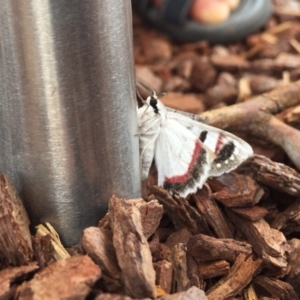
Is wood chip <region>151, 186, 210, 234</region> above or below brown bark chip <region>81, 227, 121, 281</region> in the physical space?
below

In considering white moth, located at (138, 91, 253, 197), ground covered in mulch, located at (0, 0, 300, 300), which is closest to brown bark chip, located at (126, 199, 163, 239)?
ground covered in mulch, located at (0, 0, 300, 300)

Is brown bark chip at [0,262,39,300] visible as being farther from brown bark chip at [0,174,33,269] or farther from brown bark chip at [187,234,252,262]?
brown bark chip at [187,234,252,262]

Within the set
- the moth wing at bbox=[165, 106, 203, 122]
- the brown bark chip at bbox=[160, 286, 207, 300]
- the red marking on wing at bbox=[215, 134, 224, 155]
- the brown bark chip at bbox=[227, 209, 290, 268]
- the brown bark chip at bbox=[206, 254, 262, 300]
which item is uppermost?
the moth wing at bbox=[165, 106, 203, 122]

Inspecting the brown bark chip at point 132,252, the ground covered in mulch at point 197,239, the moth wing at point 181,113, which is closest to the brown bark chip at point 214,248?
the ground covered in mulch at point 197,239

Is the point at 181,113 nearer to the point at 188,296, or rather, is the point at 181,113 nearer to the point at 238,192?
the point at 238,192

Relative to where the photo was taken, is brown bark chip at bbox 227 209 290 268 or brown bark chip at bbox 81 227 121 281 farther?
brown bark chip at bbox 227 209 290 268

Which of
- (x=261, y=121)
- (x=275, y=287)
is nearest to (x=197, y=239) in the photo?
(x=275, y=287)

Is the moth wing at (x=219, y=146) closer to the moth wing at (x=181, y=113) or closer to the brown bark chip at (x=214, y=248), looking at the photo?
the moth wing at (x=181, y=113)
